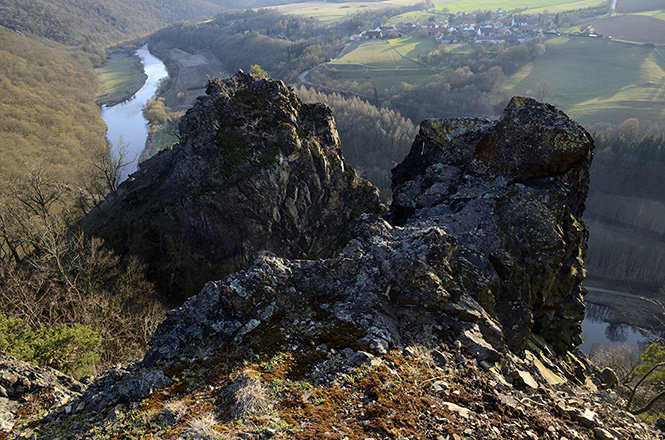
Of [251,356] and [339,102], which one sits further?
[339,102]

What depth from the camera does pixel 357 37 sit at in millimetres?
175375

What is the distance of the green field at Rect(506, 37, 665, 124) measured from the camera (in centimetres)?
10275

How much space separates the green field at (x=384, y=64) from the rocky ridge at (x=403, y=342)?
117 metres

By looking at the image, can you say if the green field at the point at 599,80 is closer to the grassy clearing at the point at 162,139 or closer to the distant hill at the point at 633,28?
the distant hill at the point at 633,28

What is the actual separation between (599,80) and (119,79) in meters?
172

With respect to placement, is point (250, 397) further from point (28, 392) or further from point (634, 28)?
point (634, 28)

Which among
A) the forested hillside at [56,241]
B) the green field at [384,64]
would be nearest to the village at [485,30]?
the green field at [384,64]

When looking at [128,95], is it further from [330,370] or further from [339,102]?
[330,370]

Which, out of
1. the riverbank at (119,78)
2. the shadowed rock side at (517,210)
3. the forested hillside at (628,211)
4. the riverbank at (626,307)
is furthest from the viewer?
the riverbank at (119,78)

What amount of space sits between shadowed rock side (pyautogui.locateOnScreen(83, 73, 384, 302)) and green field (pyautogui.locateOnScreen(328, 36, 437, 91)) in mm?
104104

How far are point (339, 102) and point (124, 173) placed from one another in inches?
2231

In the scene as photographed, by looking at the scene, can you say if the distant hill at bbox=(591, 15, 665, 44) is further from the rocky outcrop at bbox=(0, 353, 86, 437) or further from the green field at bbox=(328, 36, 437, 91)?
the rocky outcrop at bbox=(0, 353, 86, 437)

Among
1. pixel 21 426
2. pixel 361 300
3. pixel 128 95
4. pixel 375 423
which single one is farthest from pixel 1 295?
pixel 128 95

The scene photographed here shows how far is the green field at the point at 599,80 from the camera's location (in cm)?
10275
